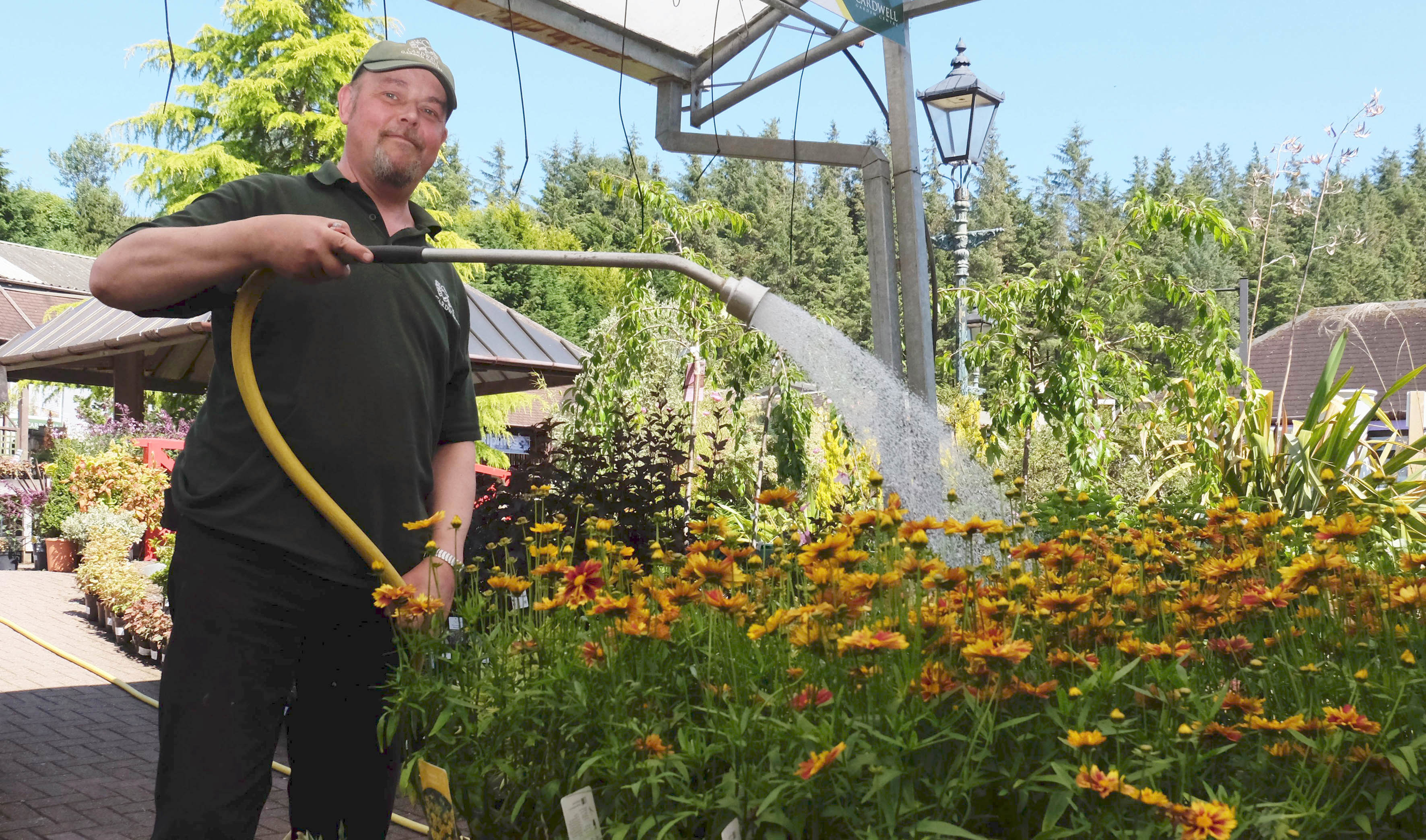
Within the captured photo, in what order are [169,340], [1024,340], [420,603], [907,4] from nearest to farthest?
[420,603] < [907,4] < [1024,340] < [169,340]

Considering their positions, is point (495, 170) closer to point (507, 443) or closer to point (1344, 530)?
point (507, 443)

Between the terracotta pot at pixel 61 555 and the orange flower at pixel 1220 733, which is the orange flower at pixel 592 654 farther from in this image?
the terracotta pot at pixel 61 555

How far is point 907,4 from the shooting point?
131 inches

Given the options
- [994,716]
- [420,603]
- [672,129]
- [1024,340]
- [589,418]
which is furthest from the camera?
[589,418]

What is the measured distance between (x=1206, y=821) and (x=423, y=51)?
1.75m

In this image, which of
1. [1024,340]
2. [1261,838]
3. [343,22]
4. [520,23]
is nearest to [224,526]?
[1261,838]

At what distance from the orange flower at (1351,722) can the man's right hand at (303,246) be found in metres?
1.25

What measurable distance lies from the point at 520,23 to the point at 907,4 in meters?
1.19

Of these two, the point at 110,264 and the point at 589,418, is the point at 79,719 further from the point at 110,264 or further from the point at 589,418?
the point at 110,264

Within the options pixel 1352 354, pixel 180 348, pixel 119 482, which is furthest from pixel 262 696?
pixel 1352 354

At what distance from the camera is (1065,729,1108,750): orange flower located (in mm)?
972

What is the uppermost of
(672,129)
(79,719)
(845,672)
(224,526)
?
(672,129)

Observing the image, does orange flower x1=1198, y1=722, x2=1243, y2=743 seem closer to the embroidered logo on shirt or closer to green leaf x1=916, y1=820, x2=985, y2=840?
green leaf x1=916, y1=820, x2=985, y2=840

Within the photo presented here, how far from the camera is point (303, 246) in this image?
150cm
